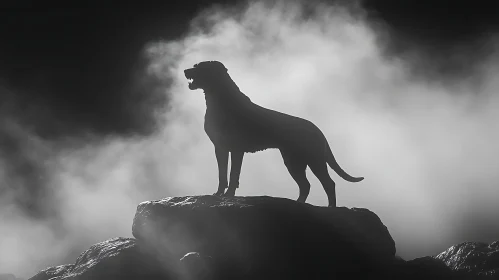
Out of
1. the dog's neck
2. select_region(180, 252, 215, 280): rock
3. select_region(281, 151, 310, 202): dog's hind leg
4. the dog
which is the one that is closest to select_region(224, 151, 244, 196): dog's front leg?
the dog

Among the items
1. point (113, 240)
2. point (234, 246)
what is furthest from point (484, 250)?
point (113, 240)

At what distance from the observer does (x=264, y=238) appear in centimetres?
962

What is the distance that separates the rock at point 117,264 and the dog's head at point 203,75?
396 cm

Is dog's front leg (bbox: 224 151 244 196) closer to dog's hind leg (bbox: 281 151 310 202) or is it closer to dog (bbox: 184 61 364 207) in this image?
dog (bbox: 184 61 364 207)

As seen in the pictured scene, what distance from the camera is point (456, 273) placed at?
394 inches

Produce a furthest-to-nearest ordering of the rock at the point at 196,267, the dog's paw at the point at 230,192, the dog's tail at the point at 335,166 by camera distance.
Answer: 1. the dog's tail at the point at 335,166
2. the dog's paw at the point at 230,192
3. the rock at the point at 196,267

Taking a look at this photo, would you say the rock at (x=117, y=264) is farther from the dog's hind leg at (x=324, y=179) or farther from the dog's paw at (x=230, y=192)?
the dog's hind leg at (x=324, y=179)

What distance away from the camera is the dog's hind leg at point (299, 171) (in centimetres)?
1125

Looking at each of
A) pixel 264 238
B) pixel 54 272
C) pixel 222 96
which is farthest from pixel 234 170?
pixel 54 272

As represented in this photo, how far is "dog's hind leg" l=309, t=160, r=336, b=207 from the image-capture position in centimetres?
1120

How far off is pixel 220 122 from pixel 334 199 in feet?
10.7

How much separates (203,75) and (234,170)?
2.42 metres

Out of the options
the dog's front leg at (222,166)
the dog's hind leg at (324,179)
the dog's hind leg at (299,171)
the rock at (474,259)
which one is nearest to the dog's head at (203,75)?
the dog's front leg at (222,166)

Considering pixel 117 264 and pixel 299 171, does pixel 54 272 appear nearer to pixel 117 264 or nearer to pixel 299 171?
pixel 117 264
